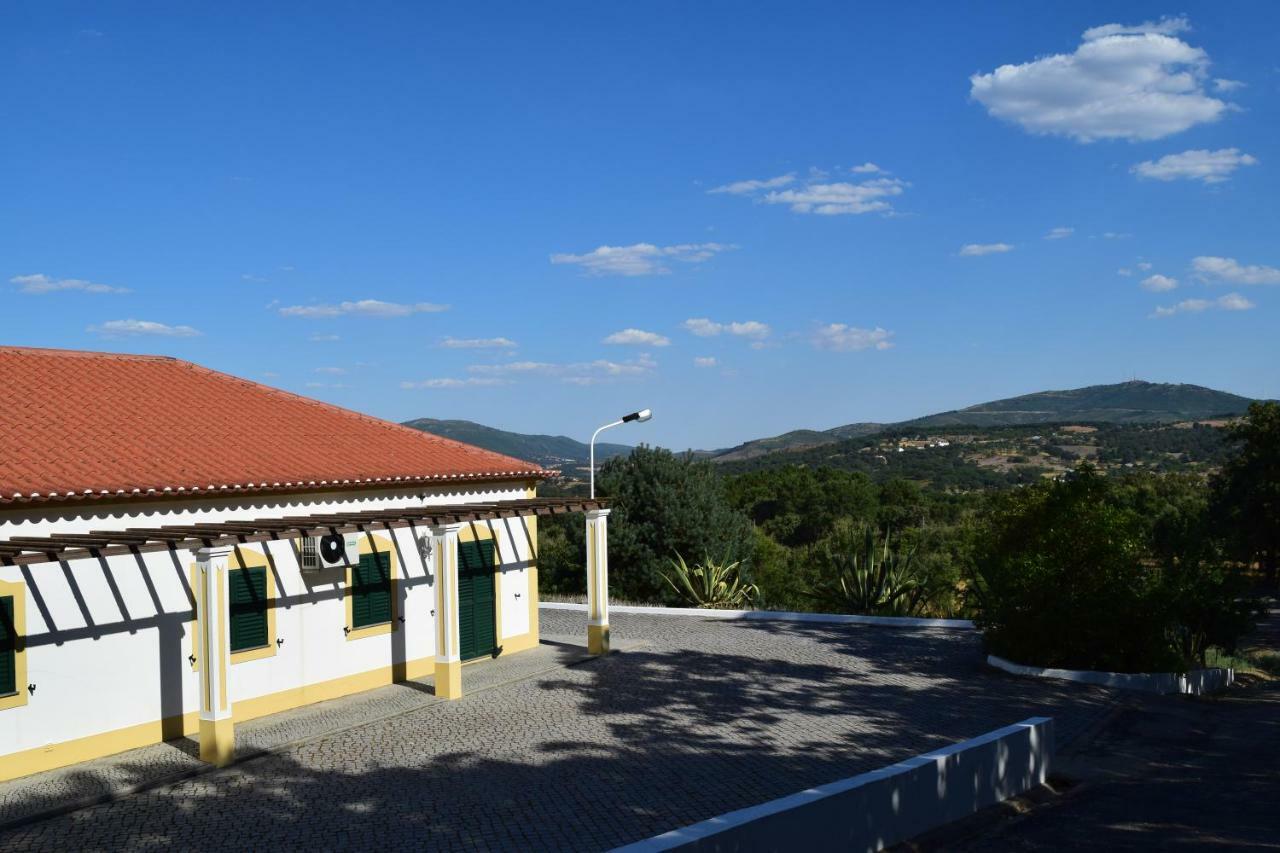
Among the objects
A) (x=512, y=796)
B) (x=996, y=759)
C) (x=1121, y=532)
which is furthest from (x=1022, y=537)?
(x=512, y=796)

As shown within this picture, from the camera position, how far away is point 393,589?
14.9 meters

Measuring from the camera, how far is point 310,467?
46.1ft

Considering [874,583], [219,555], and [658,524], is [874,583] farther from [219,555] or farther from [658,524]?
[219,555]

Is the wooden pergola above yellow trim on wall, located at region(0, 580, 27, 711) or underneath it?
above

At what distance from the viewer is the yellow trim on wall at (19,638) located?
10477 mm

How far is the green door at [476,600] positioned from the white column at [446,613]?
201 cm

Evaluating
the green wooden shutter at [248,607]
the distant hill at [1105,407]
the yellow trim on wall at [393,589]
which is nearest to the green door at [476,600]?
the yellow trim on wall at [393,589]

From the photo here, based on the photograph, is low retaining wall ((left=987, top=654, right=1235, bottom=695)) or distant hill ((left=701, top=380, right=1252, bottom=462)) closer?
low retaining wall ((left=987, top=654, right=1235, bottom=695))

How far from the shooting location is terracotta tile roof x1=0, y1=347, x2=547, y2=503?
11.7 meters

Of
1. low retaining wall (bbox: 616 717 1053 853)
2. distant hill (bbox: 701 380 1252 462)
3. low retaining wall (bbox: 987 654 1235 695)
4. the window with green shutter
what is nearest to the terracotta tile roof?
the window with green shutter

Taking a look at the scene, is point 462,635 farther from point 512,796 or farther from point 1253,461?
point 1253,461

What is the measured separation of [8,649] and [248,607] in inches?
110

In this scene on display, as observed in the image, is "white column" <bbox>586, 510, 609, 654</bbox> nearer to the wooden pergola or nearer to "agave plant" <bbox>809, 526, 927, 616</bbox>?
the wooden pergola

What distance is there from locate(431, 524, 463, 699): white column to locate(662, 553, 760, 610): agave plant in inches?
404
